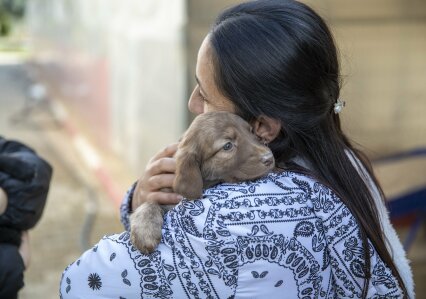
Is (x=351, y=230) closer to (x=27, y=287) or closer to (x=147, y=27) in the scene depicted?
(x=27, y=287)

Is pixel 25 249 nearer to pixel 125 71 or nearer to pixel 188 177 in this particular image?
pixel 188 177

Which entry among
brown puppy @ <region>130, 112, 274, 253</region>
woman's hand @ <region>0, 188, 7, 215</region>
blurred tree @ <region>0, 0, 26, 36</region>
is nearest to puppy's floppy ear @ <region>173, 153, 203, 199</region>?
brown puppy @ <region>130, 112, 274, 253</region>

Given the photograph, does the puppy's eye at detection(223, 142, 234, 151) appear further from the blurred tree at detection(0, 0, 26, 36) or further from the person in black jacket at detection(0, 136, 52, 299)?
the blurred tree at detection(0, 0, 26, 36)

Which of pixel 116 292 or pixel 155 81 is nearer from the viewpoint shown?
pixel 116 292

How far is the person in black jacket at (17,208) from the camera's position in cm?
275

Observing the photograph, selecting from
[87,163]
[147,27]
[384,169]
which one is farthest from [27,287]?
[87,163]

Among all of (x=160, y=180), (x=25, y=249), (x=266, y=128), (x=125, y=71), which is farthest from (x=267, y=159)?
(x=125, y=71)

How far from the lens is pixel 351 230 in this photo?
1957 mm

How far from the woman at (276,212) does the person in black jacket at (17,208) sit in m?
0.86

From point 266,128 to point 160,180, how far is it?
1.49 ft

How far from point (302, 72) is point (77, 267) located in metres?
0.84

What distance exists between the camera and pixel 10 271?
2.74 m

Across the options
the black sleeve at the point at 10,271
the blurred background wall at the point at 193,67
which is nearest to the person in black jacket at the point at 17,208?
the black sleeve at the point at 10,271

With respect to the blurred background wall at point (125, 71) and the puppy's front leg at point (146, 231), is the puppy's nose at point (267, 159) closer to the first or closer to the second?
the puppy's front leg at point (146, 231)
